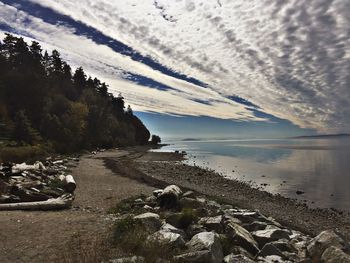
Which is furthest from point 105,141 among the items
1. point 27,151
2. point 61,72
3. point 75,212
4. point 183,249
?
point 183,249

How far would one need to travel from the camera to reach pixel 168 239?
9969mm

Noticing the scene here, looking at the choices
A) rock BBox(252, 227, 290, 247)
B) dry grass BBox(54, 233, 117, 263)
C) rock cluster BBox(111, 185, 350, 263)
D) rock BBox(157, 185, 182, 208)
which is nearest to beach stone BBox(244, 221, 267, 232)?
rock cluster BBox(111, 185, 350, 263)

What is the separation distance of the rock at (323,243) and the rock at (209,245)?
3.41 metres

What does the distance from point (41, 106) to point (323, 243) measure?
64605 mm

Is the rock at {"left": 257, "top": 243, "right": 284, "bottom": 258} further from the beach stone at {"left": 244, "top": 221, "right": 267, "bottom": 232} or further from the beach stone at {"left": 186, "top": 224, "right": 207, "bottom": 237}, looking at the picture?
the beach stone at {"left": 244, "top": 221, "right": 267, "bottom": 232}

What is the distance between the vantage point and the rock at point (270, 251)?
434 inches

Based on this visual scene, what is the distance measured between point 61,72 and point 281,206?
87259 millimetres

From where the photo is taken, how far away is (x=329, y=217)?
26.3 m

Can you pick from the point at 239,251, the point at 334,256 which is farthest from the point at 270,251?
the point at 334,256

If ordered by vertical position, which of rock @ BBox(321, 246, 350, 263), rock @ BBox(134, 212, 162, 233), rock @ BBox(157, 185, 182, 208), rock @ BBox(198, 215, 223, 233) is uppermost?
rock @ BBox(321, 246, 350, 263)

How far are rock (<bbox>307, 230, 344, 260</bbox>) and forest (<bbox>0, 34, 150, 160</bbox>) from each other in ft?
132

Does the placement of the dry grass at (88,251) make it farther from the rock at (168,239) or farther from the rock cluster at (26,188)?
the rock cluster at (26,188)

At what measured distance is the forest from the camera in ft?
167

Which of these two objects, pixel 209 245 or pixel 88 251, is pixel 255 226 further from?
pixel 88 251
